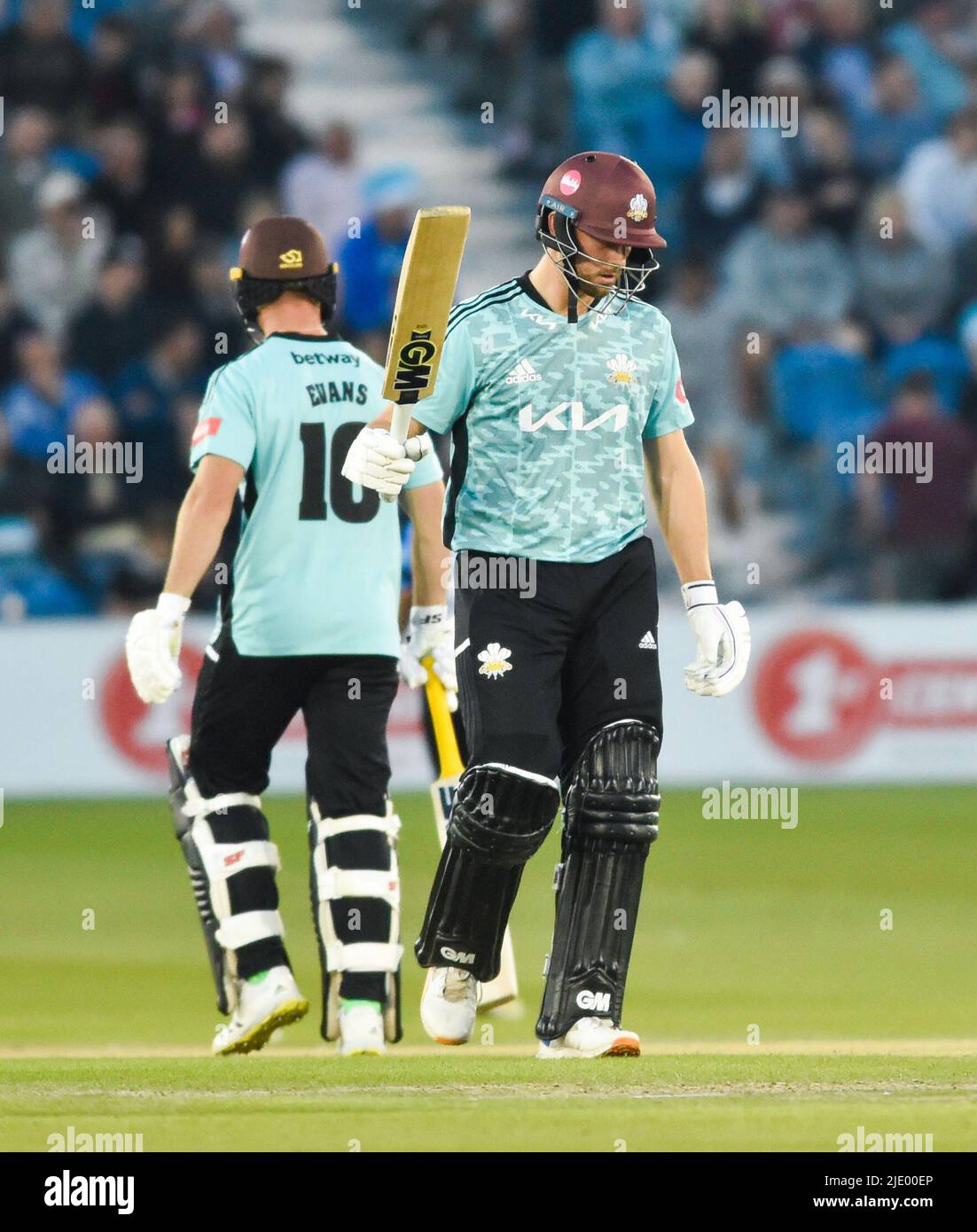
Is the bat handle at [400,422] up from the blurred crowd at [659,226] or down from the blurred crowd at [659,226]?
down

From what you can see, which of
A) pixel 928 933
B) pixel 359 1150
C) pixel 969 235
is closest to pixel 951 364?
pixel 969 235

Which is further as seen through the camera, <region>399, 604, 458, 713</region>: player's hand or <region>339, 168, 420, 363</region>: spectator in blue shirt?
<region>339, 168, 420, 363</region>: spectator in blue shirt

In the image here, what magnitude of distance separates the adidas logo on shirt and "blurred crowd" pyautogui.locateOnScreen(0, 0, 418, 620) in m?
8.09

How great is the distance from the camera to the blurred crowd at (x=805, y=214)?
15406 mm

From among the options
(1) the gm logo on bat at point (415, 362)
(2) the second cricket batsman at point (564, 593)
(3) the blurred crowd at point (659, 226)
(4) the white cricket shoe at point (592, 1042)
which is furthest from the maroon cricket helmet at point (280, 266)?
(3) the blurred crowd at point (659, 226)

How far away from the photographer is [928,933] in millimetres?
9711

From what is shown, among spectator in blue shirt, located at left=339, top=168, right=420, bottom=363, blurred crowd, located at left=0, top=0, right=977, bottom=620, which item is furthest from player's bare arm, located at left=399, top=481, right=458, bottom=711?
spectator in blue shirt, located at left=339, top=168, right=420, bottom=363

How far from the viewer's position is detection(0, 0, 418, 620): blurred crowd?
14.4m

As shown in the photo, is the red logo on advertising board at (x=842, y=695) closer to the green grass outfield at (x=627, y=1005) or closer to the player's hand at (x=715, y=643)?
the green grass outfield at (x=627, y=1005)

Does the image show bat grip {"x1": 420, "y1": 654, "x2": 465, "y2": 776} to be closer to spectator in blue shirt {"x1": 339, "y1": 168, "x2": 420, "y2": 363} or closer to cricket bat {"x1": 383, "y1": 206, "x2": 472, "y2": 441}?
cricket bat {"x1": 383, "y1": 206, "x2": 472, "y2": 441}

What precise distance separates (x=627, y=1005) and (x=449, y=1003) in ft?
7.31

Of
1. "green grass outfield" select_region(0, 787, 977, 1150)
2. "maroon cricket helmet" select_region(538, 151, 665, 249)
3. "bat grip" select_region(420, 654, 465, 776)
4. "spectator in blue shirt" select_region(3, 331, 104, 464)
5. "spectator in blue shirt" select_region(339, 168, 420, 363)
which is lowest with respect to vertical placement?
"green grass outfield" select_region(0, 787, 977, 1150)

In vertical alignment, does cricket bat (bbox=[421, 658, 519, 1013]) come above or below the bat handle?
below

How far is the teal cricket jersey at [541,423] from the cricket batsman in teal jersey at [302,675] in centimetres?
80
